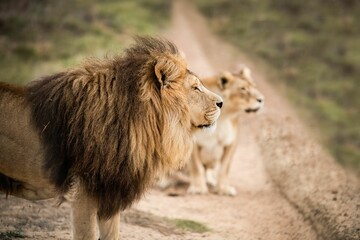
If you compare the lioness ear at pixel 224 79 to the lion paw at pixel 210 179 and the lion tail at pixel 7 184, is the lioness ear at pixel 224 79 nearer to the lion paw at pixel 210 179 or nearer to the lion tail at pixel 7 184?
the lion paw at pixel 210 179

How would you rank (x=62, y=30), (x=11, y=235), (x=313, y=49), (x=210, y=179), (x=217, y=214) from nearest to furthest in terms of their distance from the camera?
(x=11, y=235) → (x=217, y=214) → (x=210, y=179) → (x=62, y=30) → (x=313, y=49)

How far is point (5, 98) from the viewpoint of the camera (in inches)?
198

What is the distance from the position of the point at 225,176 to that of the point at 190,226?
2.00 meters

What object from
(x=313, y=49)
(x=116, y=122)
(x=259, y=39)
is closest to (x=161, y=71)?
(x=116, y=122)

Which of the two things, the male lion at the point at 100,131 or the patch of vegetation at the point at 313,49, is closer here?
the male lion at the point at 100,131

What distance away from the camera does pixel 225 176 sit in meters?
8.66

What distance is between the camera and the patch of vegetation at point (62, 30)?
52.2ft

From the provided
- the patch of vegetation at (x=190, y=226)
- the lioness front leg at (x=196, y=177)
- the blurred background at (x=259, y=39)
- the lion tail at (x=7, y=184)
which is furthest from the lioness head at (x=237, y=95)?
the lion tail at (x=7, y=184)

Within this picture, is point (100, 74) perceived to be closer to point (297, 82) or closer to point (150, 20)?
point (297, 82)

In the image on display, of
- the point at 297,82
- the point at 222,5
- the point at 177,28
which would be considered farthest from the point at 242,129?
the point at 222,5

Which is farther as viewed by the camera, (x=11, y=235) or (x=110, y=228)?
(x=11, y=235)

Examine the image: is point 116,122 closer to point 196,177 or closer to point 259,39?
point 196,177

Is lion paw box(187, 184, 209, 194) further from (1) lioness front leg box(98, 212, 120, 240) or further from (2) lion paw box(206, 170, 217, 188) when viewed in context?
(1) lioness front leg box(98, 212, 120, 240)

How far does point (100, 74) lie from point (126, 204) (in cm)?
113
